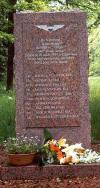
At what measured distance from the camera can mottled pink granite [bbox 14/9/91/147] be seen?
5.99m

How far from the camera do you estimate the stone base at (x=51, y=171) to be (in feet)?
17.2

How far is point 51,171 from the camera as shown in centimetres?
525

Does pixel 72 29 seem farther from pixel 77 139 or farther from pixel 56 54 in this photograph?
pixel 77 139

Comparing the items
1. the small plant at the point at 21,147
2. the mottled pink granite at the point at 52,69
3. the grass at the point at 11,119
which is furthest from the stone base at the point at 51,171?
the grass at the point at 11,119

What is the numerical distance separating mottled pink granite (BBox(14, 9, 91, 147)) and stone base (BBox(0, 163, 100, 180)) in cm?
100

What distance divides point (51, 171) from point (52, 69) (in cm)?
175

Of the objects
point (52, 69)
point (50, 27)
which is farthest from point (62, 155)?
point (50, 27)

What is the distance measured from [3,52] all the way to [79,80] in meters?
10.2

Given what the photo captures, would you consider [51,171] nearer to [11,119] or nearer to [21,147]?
[21,147]

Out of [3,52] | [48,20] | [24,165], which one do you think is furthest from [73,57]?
[3,52]

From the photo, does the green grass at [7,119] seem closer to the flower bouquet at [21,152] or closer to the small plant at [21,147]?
the small plant at [21,147]

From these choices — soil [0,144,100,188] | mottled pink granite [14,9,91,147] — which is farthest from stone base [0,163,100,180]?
mottled pink granite [14,9,91,147]

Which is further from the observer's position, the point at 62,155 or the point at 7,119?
the point at 7,119

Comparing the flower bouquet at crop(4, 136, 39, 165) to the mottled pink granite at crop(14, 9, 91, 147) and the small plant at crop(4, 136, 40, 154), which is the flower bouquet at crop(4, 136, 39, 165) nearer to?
the small plant at crop(4, 136, 40, 154)
